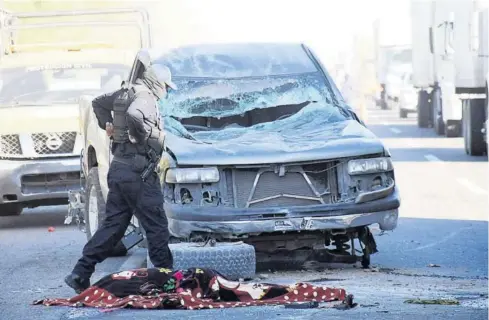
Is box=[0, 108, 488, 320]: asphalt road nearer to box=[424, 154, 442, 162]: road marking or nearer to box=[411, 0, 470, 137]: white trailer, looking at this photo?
box=[424, 154, 442, 162]: road marking

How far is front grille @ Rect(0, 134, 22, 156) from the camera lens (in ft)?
47.0

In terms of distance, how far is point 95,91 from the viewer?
49.8 ft

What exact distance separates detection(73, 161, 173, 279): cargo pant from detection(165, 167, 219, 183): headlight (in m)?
0.62

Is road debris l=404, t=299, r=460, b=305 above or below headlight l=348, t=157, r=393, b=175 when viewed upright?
below

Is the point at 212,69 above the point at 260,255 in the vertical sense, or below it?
above

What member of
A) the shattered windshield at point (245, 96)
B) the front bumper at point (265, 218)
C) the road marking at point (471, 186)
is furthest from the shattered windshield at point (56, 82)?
the front bumper at point (265, 218)

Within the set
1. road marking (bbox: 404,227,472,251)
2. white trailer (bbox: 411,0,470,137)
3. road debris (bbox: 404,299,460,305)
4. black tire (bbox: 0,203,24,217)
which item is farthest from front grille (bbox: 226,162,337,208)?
white trailer (bbox: 411,0,470,137)

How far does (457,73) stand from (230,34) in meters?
35.0

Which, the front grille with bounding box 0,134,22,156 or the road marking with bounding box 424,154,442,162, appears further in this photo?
the road marking with bounding box 424,154,442,162

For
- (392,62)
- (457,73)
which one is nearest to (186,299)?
(457,73)

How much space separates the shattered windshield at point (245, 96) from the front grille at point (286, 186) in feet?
2.28

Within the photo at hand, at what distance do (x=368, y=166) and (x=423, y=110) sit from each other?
26184 millimetres

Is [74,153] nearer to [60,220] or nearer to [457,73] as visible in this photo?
[60,220]

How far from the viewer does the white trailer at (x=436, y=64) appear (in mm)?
27047
